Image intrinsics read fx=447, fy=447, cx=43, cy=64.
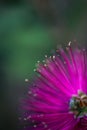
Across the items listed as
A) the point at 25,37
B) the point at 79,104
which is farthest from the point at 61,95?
the point at 25,37

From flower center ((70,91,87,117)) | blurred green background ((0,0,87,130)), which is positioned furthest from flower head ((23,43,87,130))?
blurred green background ((0,0,87,130))

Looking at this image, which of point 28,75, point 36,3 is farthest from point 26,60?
point 36,3

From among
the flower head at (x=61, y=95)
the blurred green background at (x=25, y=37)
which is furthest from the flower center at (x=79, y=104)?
the blurred green background at (x=25, y=37)

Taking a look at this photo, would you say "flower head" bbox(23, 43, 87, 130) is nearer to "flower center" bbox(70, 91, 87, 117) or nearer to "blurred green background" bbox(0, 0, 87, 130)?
"flower center" bbox(70, 91, 87, 117)

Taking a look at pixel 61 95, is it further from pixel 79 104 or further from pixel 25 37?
pixel 25 37

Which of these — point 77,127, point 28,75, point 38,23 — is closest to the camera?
point 77,127

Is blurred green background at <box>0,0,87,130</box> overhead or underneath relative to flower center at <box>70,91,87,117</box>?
overhead

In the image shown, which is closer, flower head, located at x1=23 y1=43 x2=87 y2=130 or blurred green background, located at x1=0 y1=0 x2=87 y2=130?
flower head, located at x1=23 y1=43 x2=87 y2=130

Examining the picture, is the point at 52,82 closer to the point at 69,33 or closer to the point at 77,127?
the point at 77,127
